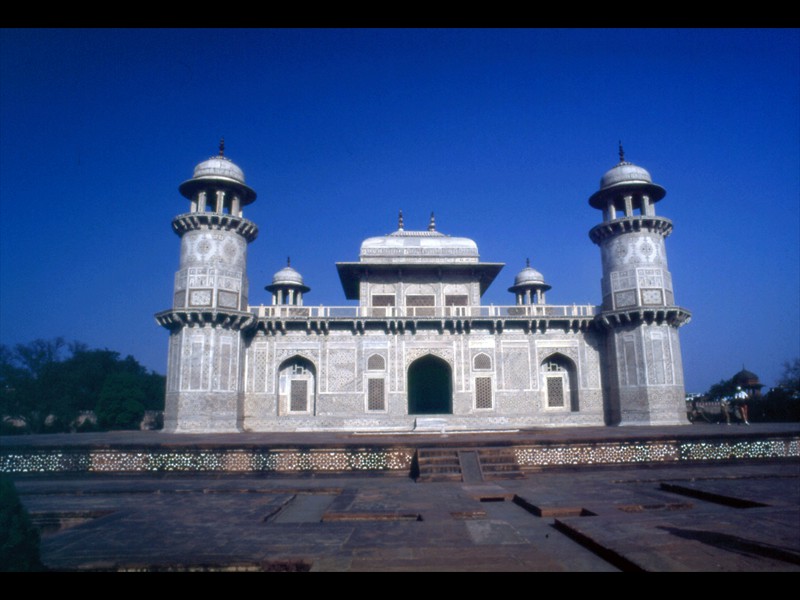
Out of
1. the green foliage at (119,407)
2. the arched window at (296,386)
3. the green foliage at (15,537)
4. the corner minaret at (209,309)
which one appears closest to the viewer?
the green foliage at (15,537)

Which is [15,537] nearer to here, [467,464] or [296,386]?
[467,464]

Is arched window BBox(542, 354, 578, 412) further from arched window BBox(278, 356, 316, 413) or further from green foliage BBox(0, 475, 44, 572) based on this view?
green foliage BBox(0, 475, 44, 572)

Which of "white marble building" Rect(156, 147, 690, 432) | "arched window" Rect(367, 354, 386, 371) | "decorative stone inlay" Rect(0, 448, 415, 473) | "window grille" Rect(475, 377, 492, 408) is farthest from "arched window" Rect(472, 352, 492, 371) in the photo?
"decorative stone inlay" Rect(0, 448, 415, 473)

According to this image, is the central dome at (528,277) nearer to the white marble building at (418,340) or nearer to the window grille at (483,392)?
the white marble building at (418,340)

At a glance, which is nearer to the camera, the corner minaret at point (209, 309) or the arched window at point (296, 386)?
the corner minaret at point (209, 309)

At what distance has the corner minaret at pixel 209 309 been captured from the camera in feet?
68.3

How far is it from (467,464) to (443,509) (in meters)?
3.96

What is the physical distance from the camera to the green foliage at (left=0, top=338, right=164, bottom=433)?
37656 millimetres

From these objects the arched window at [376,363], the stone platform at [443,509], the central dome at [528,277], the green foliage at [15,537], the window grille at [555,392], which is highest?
the central dome at [528,277]

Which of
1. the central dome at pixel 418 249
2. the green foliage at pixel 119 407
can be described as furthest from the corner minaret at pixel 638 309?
the green foliage at pixel 119 407

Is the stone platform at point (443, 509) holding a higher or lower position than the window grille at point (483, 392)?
lower

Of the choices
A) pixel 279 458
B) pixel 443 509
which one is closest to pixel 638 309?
pixel 279 458

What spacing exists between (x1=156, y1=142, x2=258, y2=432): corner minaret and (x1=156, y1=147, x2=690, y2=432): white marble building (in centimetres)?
6

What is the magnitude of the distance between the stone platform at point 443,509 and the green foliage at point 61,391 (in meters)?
28.7
